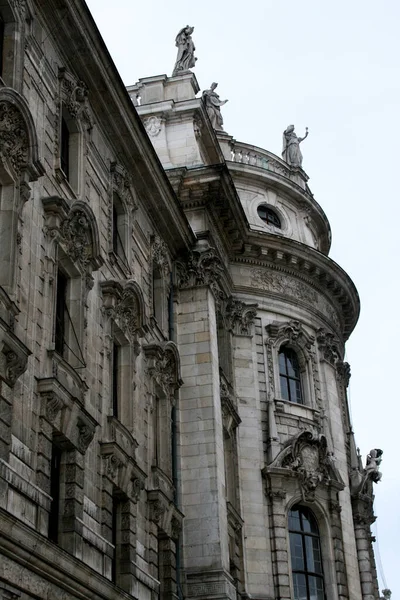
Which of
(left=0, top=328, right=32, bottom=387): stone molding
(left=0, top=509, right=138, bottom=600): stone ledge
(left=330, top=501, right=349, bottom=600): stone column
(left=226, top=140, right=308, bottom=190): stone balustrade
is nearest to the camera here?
(left=0, top=509, right=138, bottom=600): stone ledge

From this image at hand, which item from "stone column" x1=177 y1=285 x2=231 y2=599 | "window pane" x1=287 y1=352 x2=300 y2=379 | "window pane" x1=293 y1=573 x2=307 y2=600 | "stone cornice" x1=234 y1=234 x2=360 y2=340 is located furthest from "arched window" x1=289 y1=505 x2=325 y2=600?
"stone cornice" x1=234 y1=234 x2=360 y2=340

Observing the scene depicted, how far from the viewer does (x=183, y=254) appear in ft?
99.2

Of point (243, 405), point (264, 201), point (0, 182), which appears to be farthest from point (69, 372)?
point (264, 201)

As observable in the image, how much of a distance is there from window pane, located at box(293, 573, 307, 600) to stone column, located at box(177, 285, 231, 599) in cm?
600

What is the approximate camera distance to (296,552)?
32.1 metres

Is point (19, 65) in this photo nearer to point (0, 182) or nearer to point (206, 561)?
point (0, 182)

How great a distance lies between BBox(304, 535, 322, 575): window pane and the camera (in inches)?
1273

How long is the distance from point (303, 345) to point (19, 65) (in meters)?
19.6

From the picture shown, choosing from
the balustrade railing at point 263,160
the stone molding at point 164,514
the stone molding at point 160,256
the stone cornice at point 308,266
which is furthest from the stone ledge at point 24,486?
the balustrade railing at point 263,160

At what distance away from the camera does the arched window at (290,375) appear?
35156mm

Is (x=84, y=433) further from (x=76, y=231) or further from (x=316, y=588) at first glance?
(x=316, y=588)

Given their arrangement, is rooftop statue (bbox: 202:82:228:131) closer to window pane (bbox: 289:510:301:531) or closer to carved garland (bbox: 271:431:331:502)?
carved garland (bbox: 271:431:331:502)

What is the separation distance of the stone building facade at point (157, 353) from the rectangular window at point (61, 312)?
0.19ft

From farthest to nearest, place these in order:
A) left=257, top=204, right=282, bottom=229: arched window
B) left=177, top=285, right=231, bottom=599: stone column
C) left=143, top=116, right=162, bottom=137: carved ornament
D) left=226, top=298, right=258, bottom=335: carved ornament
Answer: left=257, top=204, right=282, bottom=229: arched window
left=226, top=298, right=258, bottom=335: carved ornament
left=143, top=116, right=162, bottom=137: carved ornament
left=177, top=285, right=231, bottom=599: stone column
